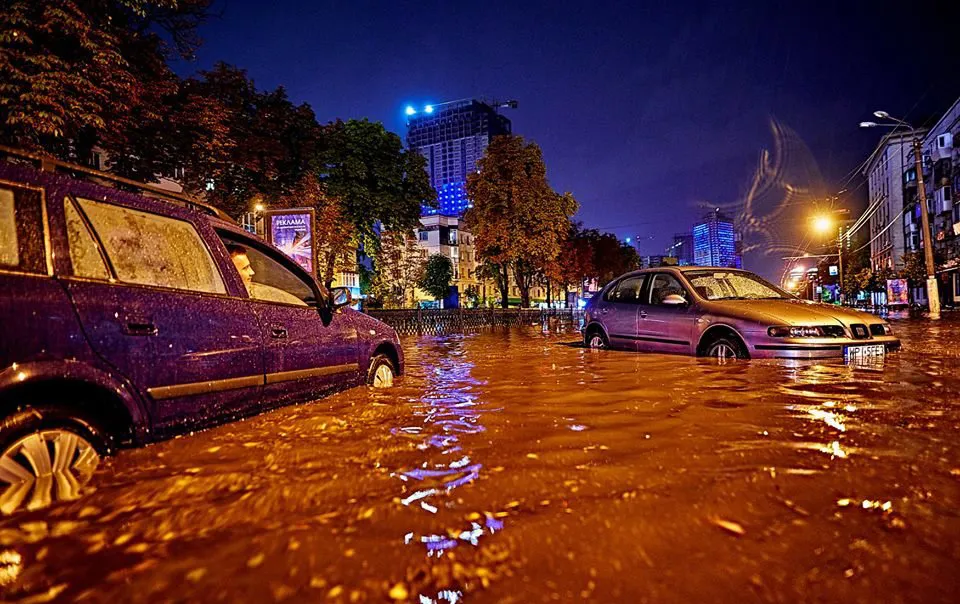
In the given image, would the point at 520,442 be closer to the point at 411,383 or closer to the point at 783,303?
the point at 411,383

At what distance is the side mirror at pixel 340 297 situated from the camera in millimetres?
5012

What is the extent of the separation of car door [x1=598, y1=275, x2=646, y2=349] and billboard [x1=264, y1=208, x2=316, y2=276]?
22.8 ft

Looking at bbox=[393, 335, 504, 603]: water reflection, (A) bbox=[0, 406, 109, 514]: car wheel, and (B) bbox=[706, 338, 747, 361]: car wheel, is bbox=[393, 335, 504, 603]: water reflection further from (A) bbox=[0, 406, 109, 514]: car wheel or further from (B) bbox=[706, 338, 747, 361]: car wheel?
(B) bbox=[706, 338, 747, 361]: car wheel

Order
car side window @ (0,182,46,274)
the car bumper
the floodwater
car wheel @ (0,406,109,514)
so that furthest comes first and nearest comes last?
the car bumper → car side window @ (0,182,46,274) → car wheel @ (0,406,109,514) → the floodwater

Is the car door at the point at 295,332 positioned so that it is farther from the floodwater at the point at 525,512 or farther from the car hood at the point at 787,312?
the car hood at the point at 787,312

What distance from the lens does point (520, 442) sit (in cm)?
332

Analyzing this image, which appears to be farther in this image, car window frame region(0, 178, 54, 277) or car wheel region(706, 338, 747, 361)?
car wheel region(706, 338, 747, 361)

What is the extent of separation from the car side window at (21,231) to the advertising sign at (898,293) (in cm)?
3284

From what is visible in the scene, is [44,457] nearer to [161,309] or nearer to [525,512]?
[161,309]

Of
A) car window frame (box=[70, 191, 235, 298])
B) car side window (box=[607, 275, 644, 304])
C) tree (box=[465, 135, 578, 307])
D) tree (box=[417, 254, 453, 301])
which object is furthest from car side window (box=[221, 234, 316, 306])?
tree (box=[417, 254, 453, 301])

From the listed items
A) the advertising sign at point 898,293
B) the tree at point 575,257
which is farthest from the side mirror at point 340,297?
the tree at point 575,257

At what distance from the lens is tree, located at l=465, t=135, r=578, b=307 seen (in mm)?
31234

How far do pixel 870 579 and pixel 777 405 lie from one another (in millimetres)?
2848

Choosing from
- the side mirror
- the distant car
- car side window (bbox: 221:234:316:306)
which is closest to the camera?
car side window (bbox: 221:234:316:306)
